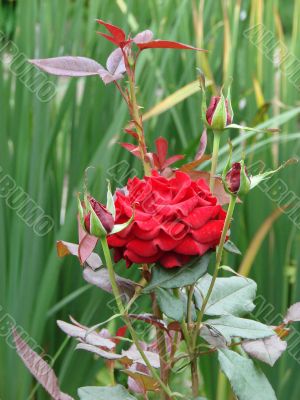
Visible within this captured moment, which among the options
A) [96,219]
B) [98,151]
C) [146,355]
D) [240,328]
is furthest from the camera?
[98,151]

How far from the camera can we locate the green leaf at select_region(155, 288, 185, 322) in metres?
0.69

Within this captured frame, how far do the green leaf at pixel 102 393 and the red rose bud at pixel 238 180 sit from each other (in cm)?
24

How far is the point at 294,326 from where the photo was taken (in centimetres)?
126

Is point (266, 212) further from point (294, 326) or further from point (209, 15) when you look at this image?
point (209, 15)

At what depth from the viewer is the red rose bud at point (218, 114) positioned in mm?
708

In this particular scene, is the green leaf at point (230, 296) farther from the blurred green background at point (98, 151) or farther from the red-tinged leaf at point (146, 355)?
the blurred green background at point (98, 151)

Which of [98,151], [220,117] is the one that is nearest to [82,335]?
[220,117]

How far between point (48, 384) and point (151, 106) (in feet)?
2.33

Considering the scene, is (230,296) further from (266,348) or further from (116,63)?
(116,63)

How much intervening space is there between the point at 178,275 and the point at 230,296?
15 centimetres

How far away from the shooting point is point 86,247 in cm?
68

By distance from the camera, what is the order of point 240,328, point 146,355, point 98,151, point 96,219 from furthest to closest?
point 98,151 → point 146,355 → point 240,328 → point 96,219

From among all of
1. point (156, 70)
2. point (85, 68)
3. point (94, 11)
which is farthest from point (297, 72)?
point (85, 68)

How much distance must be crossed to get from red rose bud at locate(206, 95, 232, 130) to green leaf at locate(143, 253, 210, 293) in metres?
0.13
